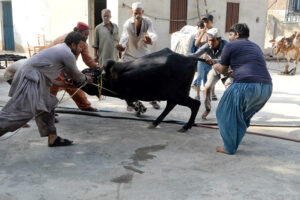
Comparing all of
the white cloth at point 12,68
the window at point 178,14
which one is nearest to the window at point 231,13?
the window at point 178,14

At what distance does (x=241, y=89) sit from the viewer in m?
3.82

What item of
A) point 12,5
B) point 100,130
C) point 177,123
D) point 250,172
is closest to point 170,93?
point 177,123

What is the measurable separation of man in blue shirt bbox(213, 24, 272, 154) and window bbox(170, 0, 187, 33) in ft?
30.2

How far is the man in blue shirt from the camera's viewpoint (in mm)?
3812

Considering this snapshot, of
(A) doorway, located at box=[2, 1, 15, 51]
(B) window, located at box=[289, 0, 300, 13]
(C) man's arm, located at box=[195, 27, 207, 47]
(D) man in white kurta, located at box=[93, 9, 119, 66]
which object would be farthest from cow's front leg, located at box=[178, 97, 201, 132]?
(B) window, located at box=[289, 0, 300, 13]

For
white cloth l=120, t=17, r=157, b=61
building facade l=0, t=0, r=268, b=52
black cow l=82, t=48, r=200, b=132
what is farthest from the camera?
building facade l=0, t=0, r=268, b=52

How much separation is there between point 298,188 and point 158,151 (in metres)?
1.57

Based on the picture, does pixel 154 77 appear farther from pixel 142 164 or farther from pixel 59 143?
pixel 59 143

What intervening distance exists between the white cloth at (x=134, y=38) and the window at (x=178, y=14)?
7.37 m

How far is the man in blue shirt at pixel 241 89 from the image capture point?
381 cm

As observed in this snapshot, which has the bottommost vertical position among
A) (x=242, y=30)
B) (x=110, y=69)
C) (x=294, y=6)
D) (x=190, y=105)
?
(x=190, y=105)

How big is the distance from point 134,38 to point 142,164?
2.79 metres

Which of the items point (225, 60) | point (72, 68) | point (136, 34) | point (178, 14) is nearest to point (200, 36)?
point (136, 34)

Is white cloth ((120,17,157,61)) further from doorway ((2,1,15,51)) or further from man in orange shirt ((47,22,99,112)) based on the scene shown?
Answer: doorway ((2,1,15,51))
